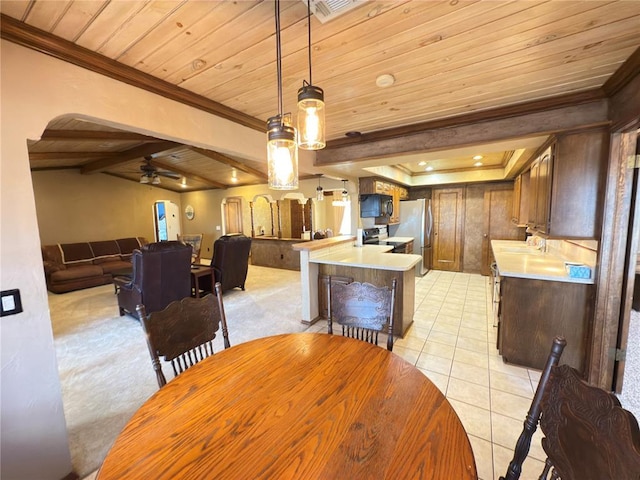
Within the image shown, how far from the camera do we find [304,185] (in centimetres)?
710

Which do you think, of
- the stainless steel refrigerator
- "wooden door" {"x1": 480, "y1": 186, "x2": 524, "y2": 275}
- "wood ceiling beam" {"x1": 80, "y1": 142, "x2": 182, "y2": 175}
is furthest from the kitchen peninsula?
"wooden door" {"x1": 480, "y1": 186, "x2": 524, "y2": 275}

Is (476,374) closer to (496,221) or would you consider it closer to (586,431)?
(586,431)

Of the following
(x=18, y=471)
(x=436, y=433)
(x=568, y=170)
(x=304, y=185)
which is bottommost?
(x=18, y=471)

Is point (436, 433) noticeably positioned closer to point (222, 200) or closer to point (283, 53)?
point (283, 53)

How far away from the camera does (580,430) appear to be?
0.71m

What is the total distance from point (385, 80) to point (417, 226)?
4557 mm

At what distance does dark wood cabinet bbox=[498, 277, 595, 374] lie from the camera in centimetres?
232

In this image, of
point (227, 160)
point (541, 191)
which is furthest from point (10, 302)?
point (227, 160)

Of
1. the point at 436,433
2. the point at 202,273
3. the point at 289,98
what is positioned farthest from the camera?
the point at 202,273

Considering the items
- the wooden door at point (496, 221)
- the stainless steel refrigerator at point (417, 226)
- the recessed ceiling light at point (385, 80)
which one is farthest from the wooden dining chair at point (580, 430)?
the wooden door at point (496, 221)

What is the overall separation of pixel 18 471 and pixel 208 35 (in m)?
2.39

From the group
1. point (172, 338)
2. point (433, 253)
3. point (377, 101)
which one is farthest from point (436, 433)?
point (433, 253)

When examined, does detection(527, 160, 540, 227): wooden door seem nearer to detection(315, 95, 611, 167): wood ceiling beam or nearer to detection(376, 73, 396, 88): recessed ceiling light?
detection(315, 95, 611, 167): wood ceiling beam

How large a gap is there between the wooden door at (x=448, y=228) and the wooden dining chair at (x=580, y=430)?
598 cm
